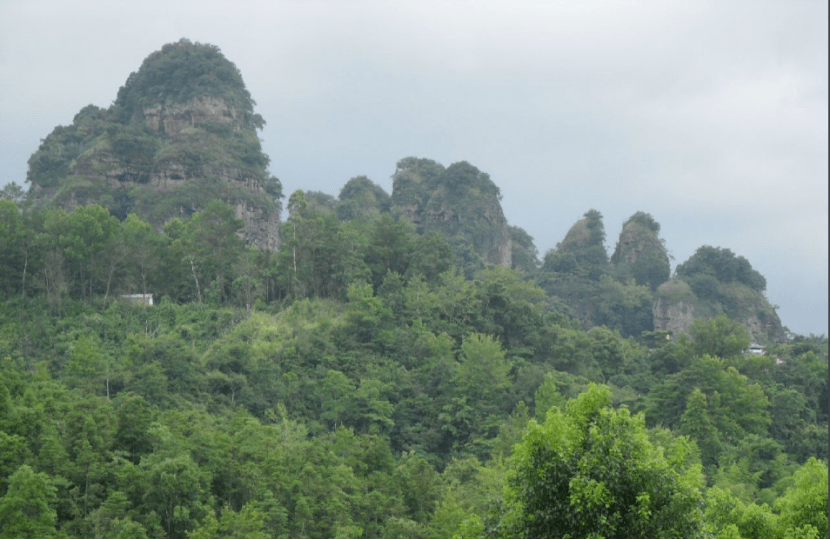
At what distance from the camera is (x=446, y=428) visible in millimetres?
19266

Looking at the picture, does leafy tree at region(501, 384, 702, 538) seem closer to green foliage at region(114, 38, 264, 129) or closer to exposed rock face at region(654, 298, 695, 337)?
green foliage at region(114, 38, 264, 129)

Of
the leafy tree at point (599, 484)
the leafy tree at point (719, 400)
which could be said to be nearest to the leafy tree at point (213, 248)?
the leafy tree at point (719, 400)

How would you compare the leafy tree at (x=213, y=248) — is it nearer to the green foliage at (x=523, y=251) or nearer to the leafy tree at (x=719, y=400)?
the leafy tree at (x=719, y=400)

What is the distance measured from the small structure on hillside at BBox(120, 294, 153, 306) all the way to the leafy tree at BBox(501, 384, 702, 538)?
645 inches

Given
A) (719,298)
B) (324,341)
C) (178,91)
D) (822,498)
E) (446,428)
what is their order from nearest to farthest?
(822,498)
(446,428)
(324,341)
(178,91)
(719,298)

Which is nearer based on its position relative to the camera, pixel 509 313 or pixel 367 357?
pixel 367 357

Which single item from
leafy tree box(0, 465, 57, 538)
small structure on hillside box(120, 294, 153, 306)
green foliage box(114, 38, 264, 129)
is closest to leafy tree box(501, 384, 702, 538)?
leafy tree box(0, 465, 57, 538)

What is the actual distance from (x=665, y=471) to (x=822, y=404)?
727 inches

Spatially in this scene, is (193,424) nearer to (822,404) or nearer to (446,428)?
(446,428)

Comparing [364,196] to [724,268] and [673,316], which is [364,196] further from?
[724,268]

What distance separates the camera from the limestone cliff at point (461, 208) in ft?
122

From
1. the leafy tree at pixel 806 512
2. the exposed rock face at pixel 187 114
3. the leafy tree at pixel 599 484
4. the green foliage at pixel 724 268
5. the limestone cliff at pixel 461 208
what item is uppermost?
the exposed rock face at pixel 187 114

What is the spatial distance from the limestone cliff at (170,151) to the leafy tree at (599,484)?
23.7 m

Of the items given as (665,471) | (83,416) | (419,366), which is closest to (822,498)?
(665,471)
